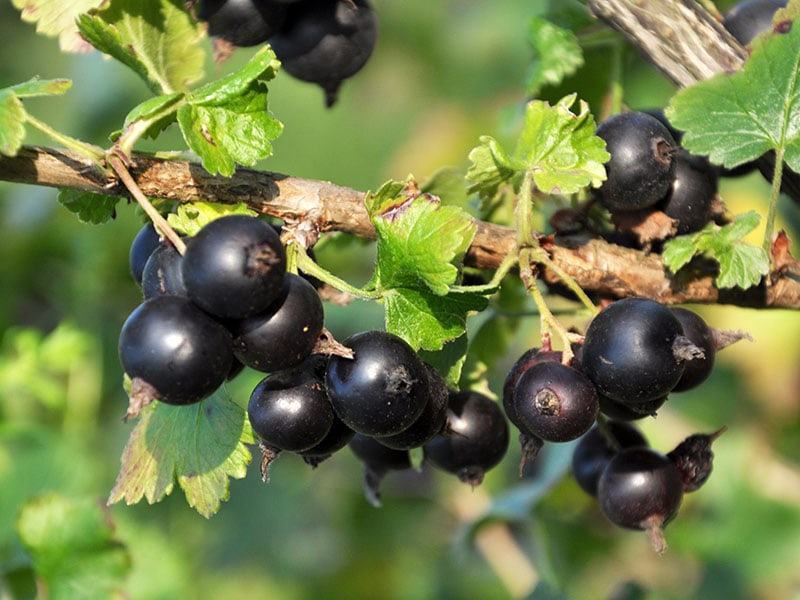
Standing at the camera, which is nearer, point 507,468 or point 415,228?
point 415,228

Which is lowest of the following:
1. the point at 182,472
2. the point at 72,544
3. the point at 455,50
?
the point at 455,50

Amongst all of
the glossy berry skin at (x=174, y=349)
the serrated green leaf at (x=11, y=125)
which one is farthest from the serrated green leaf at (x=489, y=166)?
the serrated green leaf at (x=11, y=125)

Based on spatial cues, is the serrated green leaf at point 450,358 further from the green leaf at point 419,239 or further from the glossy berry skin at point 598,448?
the glossy berry skin at point 598,448

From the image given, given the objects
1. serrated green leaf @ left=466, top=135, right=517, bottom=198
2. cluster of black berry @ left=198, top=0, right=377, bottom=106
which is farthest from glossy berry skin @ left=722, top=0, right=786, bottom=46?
cluster of black berry @ left=198, top=0, right=377, bottom=106

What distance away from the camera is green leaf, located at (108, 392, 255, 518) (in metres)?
1.21

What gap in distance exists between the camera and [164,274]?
1073mm

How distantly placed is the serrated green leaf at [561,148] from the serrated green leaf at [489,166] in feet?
0.09

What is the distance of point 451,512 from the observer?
328 cm

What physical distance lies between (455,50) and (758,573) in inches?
116

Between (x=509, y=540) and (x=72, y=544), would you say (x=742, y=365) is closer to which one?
(x=509, y=540)

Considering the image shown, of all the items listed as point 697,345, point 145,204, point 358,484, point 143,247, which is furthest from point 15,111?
point 358,484

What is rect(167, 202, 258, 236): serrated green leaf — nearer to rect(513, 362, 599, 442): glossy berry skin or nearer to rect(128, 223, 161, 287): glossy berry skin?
rect(128, 223, 161, 287): glossy berry skin

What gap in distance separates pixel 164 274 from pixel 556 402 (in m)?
0.46

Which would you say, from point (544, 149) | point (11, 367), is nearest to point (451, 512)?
point (11, 367)
